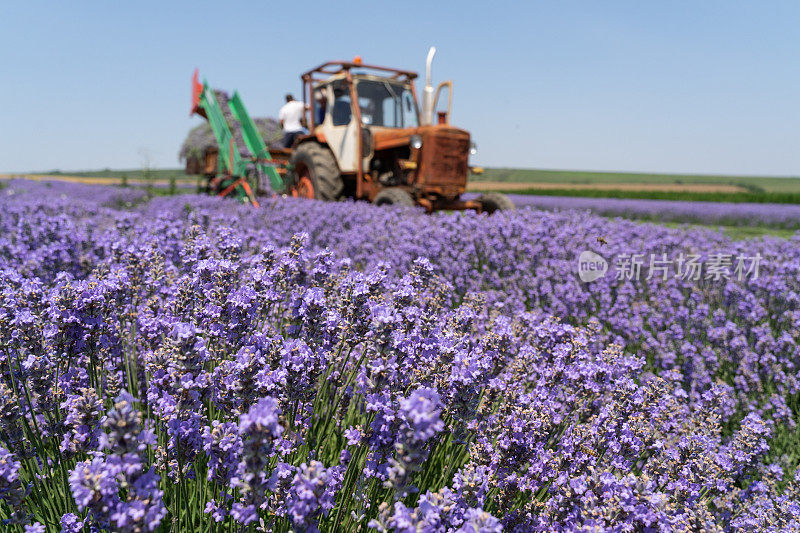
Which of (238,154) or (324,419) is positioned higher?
(238,154)

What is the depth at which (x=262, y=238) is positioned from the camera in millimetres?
4816

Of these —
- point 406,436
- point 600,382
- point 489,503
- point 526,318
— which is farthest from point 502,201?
point 406,436

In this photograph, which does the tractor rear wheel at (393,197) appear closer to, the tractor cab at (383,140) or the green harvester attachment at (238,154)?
the tractor cab at (383,140)

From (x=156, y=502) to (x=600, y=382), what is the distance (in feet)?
6.41

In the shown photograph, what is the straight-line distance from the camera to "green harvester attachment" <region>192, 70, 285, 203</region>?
1122 centimetres

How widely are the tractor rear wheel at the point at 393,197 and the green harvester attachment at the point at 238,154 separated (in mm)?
2714

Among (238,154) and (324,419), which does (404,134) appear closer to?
(238,154)

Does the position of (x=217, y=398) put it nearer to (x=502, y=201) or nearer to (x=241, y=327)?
(x=241, y=327)

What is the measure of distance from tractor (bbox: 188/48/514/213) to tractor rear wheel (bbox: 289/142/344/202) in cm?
2

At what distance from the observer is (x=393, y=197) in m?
8.59

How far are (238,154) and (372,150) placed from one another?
4.56 m

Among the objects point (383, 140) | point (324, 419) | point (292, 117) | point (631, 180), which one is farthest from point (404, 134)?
point (631, 180)

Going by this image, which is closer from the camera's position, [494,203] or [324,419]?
[324,419]

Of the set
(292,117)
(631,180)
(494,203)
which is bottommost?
(494,203)
